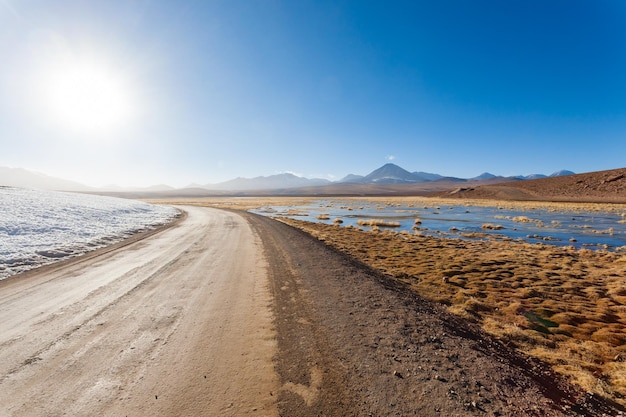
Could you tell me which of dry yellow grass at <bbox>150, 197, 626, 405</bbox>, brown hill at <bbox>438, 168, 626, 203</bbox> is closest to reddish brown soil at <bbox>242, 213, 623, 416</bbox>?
dry yellow grass at <bbox>150, 197, 626, 405</bbox>

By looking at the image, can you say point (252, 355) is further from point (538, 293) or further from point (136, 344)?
point (538, 293)

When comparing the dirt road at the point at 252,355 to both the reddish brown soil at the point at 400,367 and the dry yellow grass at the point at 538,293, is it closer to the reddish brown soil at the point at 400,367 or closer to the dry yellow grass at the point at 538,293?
the reddish brown soil at the point at 400,367

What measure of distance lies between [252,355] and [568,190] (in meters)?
110

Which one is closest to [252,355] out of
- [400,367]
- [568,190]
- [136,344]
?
[136,344]

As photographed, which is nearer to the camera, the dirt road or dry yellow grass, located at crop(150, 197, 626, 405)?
the dirt road

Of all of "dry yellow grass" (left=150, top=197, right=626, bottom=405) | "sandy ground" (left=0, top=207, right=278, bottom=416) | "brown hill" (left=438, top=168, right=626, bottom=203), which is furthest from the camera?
"brown hill" (left=438, top=168, right=626, bottom=203)

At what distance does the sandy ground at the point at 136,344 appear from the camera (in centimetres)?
378

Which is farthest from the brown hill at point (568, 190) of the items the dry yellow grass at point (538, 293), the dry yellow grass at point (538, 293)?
the dry yellow grass at point (538, 293)

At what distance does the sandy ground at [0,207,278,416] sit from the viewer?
3.78 metres

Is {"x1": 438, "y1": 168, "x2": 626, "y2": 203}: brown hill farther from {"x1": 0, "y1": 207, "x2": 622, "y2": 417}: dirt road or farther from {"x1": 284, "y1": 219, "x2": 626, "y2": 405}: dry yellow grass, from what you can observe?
{"x1": 0, "y1": 207, "x2": 622, "y2": 417}: dirt road

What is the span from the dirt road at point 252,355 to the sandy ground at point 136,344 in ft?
0.08

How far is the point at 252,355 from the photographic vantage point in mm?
4934

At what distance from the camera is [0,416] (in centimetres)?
345

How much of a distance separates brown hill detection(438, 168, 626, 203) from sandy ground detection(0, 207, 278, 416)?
95599mm
